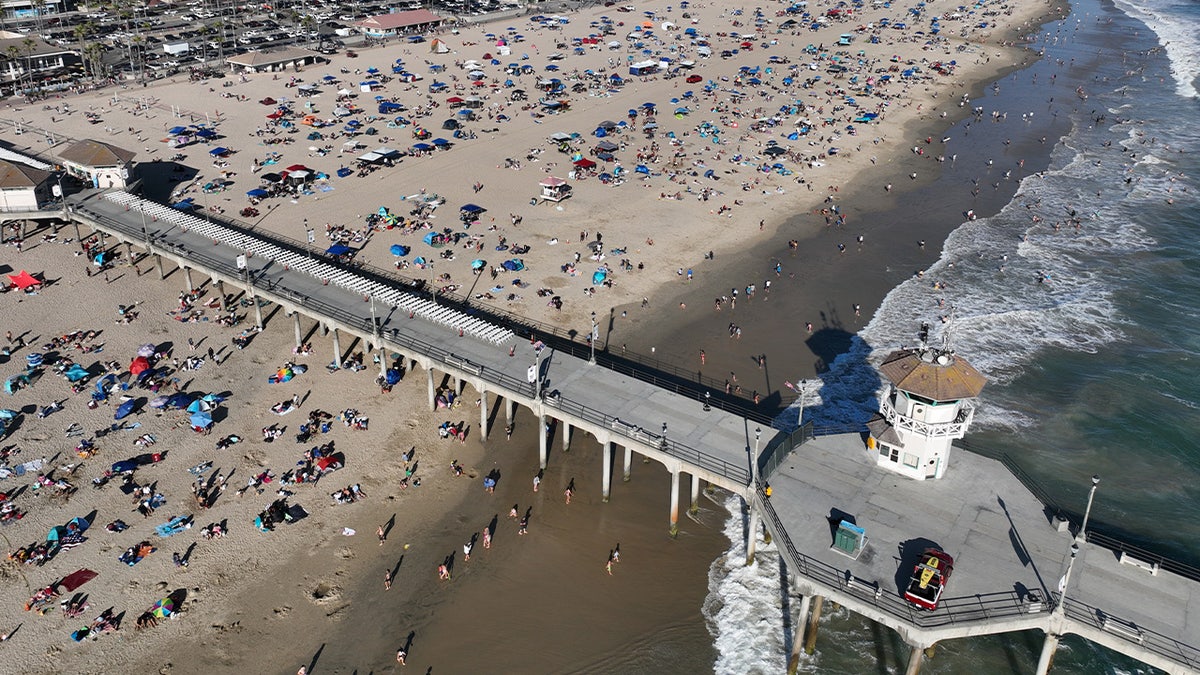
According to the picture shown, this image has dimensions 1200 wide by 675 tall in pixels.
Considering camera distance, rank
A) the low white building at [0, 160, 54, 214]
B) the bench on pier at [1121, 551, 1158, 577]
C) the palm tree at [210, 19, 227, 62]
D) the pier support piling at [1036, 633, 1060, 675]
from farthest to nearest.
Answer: the palm tree at [210, 19, 227, 62] → the low white building at [0, 160, 54, 214] → the bench on pier at [1121, 551, 1158, 577] → the pier support piling at [1036, 633, 1060, 675]

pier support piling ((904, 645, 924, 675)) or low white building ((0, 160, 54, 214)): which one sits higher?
low white building ((0, 160, 54, 214))

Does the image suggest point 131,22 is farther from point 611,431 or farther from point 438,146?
point 611,431

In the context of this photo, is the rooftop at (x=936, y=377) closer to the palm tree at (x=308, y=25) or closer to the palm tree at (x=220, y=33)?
the palm tree at (x=220, y=33)

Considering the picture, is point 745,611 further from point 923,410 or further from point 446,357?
point 446,357

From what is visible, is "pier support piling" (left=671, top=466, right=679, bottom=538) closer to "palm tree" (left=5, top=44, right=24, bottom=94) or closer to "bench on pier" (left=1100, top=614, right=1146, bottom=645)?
"bench on pier" (left=1100, top=614, right=1146, bottom=645)

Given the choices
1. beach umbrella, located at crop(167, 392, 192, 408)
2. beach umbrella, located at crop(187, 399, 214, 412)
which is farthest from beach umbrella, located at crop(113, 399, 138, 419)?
beach umbrella, located at crop(187, 399, 214, 412)

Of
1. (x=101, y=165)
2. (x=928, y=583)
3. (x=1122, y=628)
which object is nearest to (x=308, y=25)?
(x=101, y=165)

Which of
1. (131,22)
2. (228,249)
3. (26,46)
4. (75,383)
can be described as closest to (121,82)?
(26,46)
